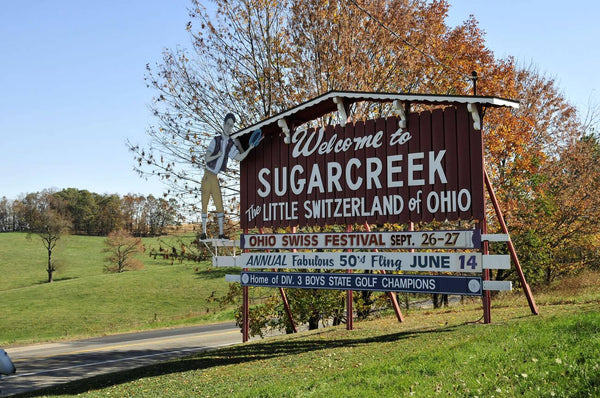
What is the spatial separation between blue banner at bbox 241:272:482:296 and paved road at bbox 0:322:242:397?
258 inches

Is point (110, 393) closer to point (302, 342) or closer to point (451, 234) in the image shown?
point (302, 342)

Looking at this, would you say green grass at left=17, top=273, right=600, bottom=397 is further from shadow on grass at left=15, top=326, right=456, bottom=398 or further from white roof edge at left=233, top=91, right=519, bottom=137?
white roof edge at left=233, top=91, right=519, bottom=137

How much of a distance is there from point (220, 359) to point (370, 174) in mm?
5816

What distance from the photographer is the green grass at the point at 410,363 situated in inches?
307

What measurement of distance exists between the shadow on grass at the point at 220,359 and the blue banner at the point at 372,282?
4.08 ft

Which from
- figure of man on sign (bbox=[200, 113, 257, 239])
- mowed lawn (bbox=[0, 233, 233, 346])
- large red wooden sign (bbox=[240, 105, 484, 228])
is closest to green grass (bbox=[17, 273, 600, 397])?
large red wooden sign (bbox=[240, 105, 484, 228])

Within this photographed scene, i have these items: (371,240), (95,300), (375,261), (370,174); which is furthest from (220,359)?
(95,300)

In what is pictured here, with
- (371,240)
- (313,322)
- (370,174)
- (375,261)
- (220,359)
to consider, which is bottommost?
(313,322)

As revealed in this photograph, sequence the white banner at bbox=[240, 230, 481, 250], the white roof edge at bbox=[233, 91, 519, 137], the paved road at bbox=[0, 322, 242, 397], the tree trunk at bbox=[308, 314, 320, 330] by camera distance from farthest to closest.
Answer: the tree trunk at bbox=[308, 314, 320, 330] → the paved road at bbox=[0, 322, 242, 397] → the white banner at bbox=[240, 230, 481, 250] → the white roof edge at bbox=[233, 91, 519, 137]

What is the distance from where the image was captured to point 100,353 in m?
22.9

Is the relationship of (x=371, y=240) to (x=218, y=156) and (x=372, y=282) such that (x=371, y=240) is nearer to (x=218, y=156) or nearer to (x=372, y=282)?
(x=372, y=282)

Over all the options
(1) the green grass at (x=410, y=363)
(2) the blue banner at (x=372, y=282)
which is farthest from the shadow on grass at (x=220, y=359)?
(2) the blue banner at (x=372, y=282)

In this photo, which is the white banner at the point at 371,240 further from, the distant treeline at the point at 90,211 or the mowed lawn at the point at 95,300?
the distant treeline at the point at 90,211

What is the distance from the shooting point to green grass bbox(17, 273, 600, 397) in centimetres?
781
